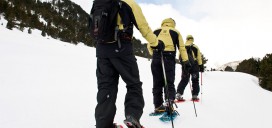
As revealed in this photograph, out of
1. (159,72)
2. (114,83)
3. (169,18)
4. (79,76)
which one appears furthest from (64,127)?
(79,76)

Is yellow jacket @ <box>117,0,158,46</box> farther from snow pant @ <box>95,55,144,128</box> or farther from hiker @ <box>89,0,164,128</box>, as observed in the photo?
snow pant @ <box>95,55,144,128</box>

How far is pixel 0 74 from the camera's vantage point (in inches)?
303

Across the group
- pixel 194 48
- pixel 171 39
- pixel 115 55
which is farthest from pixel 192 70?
pixel 115 55

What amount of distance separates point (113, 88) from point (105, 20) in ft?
3.04

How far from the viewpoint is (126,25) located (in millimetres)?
3777

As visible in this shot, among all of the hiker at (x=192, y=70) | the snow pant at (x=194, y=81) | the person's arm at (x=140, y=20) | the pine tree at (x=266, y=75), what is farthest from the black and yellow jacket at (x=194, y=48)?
the pine tree at (x=266, y=75)

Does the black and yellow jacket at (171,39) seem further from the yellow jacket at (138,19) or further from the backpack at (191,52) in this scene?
the backpack at (191,52)

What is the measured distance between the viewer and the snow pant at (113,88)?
12.5 ft

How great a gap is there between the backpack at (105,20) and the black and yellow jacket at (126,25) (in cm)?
8

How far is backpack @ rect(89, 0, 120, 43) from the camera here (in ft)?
12.2

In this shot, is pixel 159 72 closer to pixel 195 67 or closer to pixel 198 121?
pixel 198 121

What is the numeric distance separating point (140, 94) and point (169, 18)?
2.86m

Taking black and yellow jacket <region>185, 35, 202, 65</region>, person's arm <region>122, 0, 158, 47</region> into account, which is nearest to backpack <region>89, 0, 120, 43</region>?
person's arm <region>122, 0, 158, 47</region>

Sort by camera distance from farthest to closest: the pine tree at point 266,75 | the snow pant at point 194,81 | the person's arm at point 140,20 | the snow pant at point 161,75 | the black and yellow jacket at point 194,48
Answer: the pine tree at point 266,75 < the black and yellow jacket at point 194,48 < the snow pant at point 194,81 < the snow pant at point 161,75 < the person's arm at point 140,20
